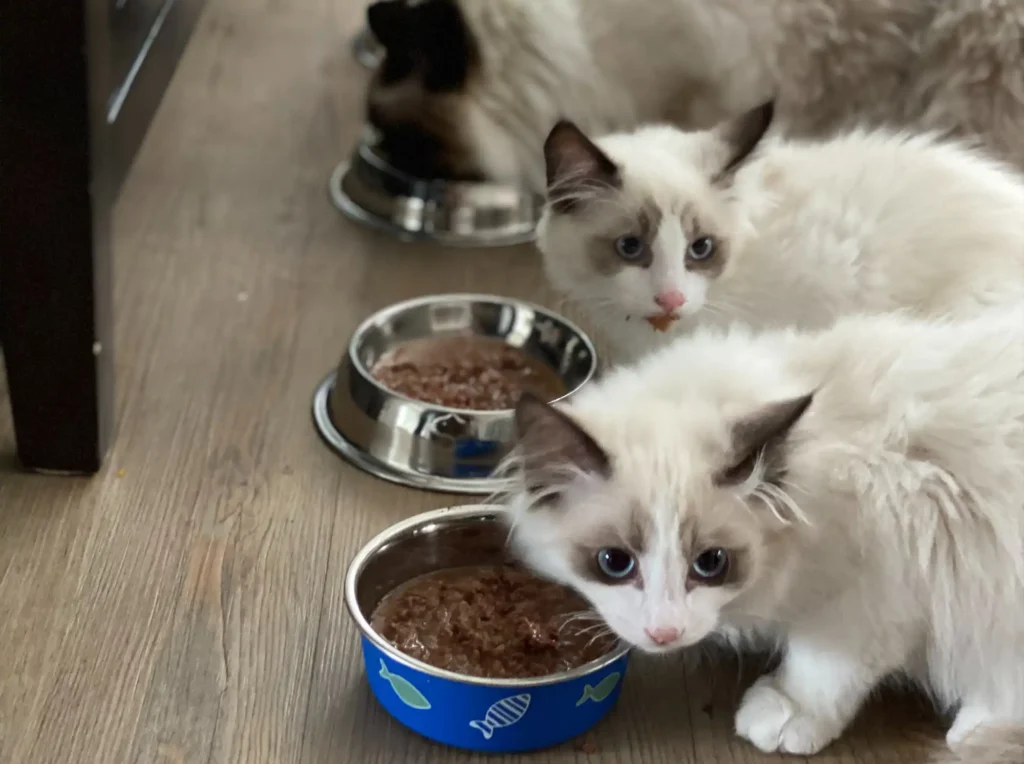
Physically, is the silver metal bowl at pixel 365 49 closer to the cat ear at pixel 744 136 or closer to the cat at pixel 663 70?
the cat at pixel 663 70

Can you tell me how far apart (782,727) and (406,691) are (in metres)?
0.42

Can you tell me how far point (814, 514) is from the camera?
1.18 meters

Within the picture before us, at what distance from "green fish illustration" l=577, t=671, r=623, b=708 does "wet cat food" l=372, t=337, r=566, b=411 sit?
1.89 feet

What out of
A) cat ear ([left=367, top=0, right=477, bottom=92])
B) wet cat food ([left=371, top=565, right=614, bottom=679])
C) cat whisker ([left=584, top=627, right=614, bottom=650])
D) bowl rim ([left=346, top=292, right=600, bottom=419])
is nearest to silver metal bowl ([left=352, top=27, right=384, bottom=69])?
cat ear ([left=367, top=0, right=477, bottom=92])

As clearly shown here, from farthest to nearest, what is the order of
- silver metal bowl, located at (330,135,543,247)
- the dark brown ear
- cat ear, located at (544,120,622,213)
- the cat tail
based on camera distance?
silver metal bowl, located at (330,135,543,247) < cat ear, located at (544,120,622,213) < the cat tail < the dark brown ear

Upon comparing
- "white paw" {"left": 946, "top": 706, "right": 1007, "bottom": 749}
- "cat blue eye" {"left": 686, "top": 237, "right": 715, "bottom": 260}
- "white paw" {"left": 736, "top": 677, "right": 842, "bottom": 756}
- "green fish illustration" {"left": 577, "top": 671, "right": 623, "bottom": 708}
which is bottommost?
"white paw" {"left": 736, "top": 677, "right": 842, "bottom": 756}

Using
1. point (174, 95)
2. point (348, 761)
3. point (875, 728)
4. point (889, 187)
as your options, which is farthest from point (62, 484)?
point (174, 95)

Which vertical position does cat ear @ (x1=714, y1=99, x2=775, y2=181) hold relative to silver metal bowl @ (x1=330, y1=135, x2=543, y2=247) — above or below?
above

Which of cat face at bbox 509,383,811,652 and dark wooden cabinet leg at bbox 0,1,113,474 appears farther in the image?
dark wooden cabinet leg at bbox 0,1,113,474

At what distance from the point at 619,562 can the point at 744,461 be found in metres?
0.16

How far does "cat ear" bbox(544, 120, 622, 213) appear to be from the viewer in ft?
4.96

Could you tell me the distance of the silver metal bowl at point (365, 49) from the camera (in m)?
3.05

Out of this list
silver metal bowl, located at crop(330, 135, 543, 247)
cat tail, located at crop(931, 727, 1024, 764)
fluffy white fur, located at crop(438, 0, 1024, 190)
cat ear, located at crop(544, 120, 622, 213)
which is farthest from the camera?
silver metal bowl, located at crop(330, 135, 543, 247)

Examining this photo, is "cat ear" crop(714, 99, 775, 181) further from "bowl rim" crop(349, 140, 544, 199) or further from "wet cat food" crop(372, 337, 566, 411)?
"bowl rim" crop(349, 140, 544, 199)
